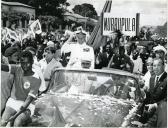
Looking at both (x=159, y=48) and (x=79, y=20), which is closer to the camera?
(x=159, y=48)

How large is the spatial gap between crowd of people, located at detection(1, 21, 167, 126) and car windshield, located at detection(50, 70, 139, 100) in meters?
0.11

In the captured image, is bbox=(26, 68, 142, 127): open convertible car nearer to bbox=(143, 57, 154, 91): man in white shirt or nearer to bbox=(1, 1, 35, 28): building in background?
bbox=(143, 57, 154, 91): man in white shirt

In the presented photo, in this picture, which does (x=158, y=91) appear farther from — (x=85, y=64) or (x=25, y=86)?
(x=25, y=86)

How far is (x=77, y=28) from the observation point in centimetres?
449

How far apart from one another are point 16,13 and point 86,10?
0.91 m

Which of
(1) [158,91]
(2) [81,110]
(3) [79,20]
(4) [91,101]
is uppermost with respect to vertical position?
(3) [79,20]

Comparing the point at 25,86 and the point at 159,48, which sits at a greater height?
the point at 159,48

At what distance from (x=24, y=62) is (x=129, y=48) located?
1365mm

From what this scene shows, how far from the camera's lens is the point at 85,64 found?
14.6 ft

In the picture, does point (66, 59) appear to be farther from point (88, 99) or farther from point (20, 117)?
point (20, 117)

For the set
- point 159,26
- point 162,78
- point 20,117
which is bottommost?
point 20,117

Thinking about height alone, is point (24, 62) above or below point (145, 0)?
below

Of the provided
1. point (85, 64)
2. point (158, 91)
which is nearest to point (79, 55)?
point (85, 64)

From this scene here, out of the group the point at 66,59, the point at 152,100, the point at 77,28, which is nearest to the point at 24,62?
the point at 66,59
